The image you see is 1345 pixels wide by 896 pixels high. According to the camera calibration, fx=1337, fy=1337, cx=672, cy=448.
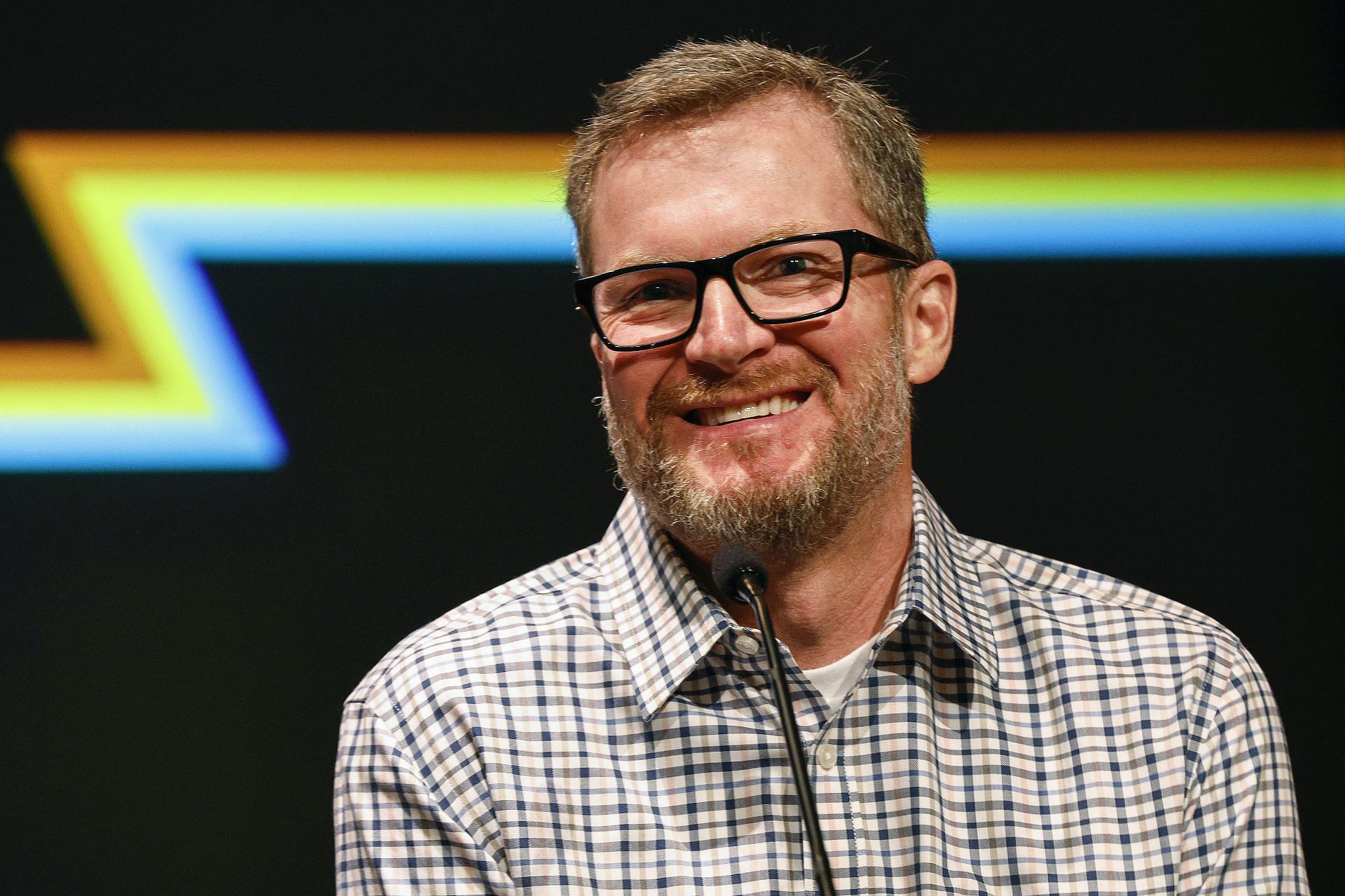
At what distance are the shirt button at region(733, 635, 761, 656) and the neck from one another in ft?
0.27

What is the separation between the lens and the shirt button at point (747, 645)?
1.57 meters

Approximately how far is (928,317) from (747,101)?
382mm

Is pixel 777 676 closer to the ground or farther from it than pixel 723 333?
closer to the ground

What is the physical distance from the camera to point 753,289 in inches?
61.7

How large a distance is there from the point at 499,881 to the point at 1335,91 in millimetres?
1872

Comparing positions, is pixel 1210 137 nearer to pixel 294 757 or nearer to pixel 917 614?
pixel 917 614

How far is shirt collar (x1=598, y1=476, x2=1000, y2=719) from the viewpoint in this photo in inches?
61.7

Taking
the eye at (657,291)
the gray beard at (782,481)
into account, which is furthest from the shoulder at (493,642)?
the eye at (657,291)

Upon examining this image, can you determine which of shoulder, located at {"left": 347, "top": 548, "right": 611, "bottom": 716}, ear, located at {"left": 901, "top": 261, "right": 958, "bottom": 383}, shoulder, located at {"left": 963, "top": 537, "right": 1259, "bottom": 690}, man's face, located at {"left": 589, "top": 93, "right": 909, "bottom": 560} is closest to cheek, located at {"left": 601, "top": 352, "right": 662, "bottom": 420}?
man's face, located at {"left": 589, "top": 93, "right": 909, "bottom": 560}

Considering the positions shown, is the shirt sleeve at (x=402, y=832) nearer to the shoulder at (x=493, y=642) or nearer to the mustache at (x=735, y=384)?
the shoulder at (x=493, y=642)

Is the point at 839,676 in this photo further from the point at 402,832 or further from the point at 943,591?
the point at 402,832

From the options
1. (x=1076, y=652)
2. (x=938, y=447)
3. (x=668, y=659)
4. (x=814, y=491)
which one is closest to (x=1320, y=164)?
(x=938, y=447)

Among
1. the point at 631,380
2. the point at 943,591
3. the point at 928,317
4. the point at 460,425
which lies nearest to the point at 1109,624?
the point at 943,591

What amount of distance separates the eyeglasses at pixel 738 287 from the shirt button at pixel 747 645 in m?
0.36
